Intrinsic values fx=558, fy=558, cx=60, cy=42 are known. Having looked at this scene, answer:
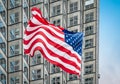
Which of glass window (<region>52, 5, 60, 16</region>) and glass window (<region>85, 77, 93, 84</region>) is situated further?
glass window (<region>85, 77, 93, 84</region>)

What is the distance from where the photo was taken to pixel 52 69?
359 feet

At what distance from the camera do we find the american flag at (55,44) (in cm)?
4647

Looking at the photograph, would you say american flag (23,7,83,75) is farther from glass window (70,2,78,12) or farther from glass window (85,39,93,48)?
glass window (70,2,78,12)

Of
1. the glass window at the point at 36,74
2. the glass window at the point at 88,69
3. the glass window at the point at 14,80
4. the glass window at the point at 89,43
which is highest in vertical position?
the glass window at the point at 89,43

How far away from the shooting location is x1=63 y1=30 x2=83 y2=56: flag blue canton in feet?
154

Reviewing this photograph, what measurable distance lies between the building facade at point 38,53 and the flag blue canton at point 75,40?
43215mm

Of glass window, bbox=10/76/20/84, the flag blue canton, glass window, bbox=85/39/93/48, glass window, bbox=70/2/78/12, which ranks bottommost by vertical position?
glass window, bbox=10/76/20/84

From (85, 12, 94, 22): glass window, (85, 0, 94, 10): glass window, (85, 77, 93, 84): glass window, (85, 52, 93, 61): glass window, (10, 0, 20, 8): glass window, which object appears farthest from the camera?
(85, 0, 94, 10): glass window

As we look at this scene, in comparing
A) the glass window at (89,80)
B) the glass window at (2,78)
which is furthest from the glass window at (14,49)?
the glass window at (89,80)

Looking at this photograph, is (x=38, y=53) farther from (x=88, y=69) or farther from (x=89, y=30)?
(x=89, y=30)

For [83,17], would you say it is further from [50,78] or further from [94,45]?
[50,78]

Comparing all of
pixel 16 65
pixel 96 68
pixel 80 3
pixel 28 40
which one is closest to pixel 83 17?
pixel 80 3

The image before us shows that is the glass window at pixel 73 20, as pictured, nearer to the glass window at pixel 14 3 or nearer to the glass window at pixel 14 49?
the glass window at pixel 14 3

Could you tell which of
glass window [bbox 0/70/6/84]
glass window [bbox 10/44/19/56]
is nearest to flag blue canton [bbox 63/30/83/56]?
glass window [bbox 0/70/6/84]
